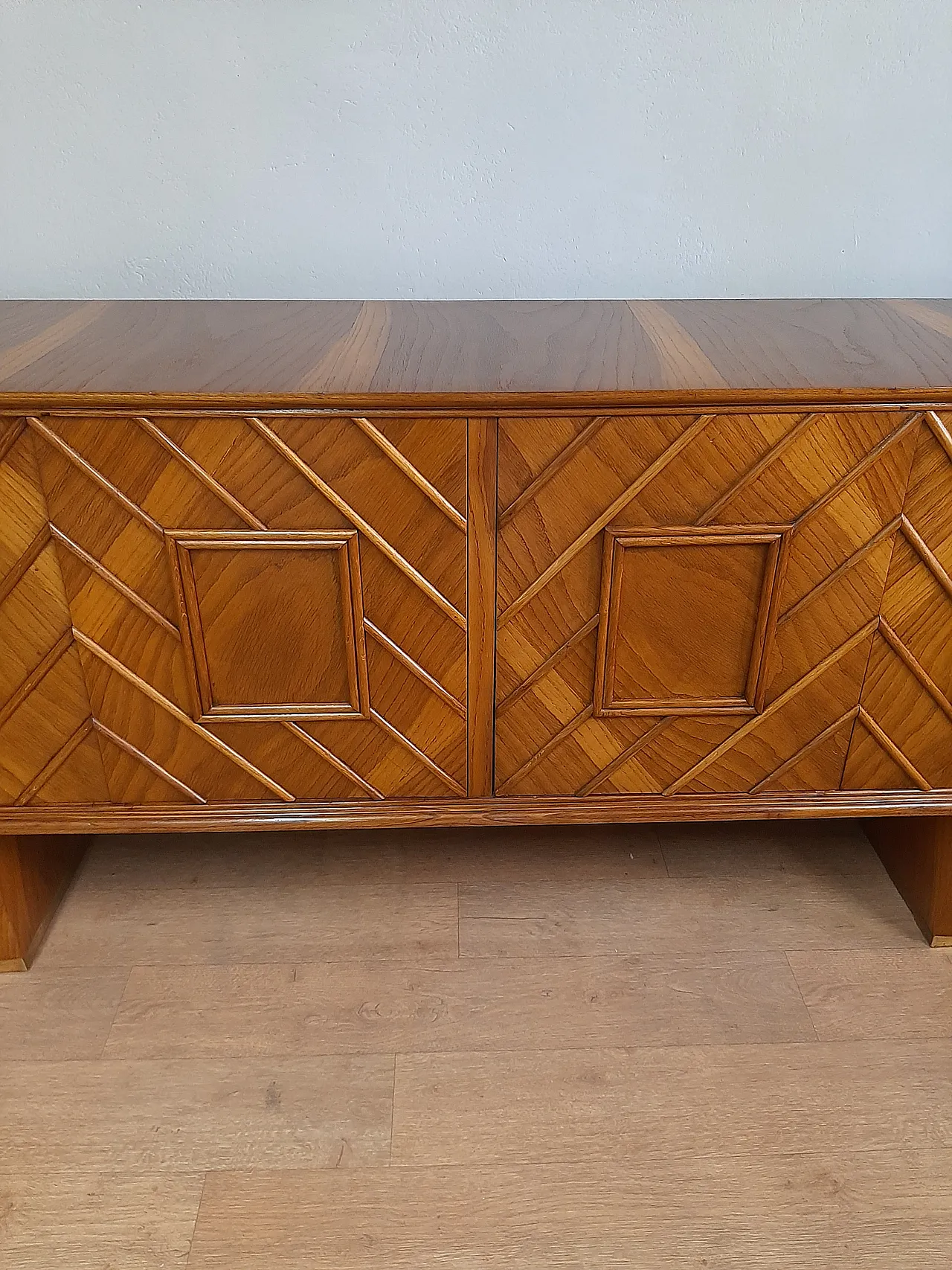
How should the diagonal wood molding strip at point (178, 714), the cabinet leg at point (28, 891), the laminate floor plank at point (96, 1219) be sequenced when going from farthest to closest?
the cabinet leg at point (28, 891)
the diagonal wood molding strip at point (178, 714)
the laminate floor plank at point (96, 1219)

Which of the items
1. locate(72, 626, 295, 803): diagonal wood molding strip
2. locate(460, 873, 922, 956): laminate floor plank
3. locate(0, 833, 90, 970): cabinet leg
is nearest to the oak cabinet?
locate(72, 626, 295, 803): diagonal wood molding strip

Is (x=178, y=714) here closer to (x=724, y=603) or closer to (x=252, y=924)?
(x=252, y=924)

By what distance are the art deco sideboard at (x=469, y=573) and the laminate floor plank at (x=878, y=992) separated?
20cm

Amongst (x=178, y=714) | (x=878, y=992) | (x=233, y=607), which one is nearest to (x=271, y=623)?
(x=233, y=607)

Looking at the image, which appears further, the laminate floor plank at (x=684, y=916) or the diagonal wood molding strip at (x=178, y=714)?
the laminate floor plank at (x=684, y=916)

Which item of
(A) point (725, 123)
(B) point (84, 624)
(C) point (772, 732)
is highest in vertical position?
(A) point (725, 123)

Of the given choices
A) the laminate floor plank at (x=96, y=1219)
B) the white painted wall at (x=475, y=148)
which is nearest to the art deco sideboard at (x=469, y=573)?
the white painted wall at (x=475, y=148)

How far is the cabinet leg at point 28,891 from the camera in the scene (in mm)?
1111

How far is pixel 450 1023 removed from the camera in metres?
1.06

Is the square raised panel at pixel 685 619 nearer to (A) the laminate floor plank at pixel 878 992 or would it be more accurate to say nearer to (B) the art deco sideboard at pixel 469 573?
(B) the art deco sideboard at pixel 469 573

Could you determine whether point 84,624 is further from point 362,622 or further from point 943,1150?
point 943,1150

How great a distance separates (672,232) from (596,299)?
0.13 m

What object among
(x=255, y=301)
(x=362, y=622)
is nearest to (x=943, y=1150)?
(x=362, y=622)

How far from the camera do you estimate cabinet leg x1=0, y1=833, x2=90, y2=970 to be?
1.11m
